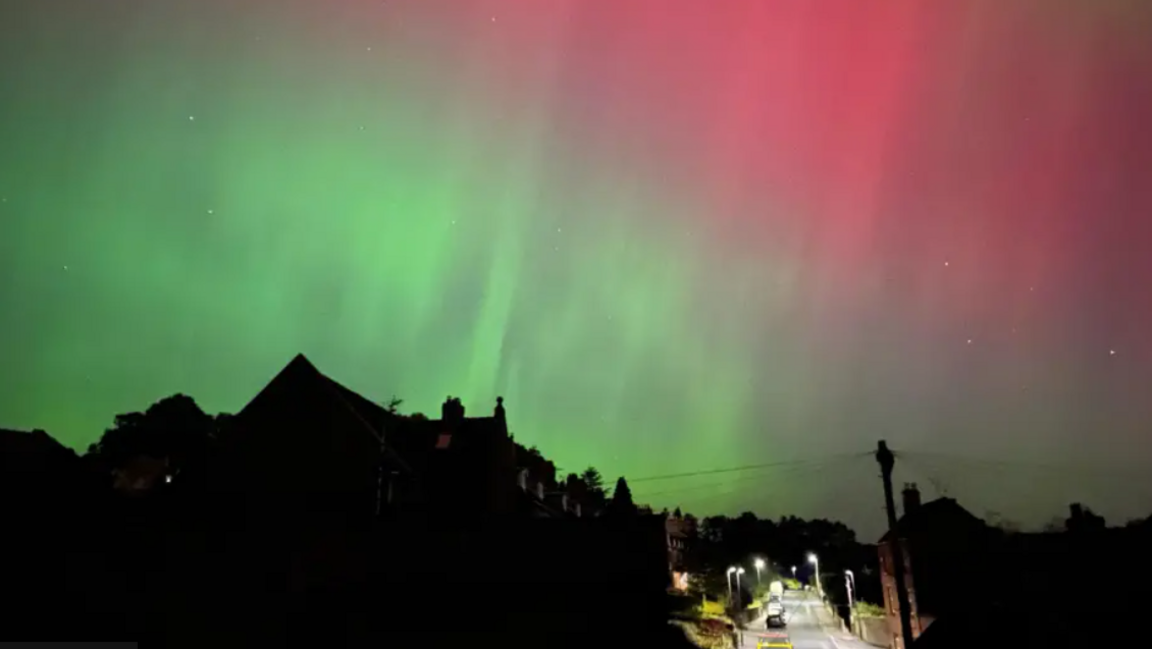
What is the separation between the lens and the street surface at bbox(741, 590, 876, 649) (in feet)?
194

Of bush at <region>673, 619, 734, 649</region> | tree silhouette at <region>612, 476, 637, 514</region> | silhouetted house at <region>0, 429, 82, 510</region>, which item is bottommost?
bush at <region>673, 619, 734, 649</region>

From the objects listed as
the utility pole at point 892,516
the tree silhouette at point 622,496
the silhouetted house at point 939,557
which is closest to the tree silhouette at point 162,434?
the tree silhouette at point 622,496

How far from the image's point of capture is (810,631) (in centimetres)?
7175

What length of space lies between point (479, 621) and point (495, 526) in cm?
338

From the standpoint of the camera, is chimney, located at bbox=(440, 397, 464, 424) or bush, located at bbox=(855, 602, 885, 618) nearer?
chimney, located at bbox=(440, 397, 464, 424)

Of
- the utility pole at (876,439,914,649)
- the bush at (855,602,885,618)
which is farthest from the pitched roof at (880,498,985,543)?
the utility pole at (876,439,914,649)

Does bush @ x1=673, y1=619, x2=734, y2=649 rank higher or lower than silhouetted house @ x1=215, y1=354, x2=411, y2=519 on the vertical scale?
lower

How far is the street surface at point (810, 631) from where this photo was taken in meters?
59.1

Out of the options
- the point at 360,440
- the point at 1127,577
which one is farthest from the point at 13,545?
the point at 1127,577

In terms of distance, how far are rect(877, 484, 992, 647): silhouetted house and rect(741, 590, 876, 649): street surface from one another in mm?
5349

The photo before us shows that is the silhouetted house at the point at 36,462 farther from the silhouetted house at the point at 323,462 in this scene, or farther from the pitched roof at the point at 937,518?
the pitched roof at the point at 937,518

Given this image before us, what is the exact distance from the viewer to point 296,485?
33.1m

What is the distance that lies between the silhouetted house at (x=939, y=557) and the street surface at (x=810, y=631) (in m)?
5.35

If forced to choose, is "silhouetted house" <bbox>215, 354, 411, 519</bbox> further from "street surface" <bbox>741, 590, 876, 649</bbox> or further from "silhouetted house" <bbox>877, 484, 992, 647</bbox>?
"silhouetted house" <bbox>877, 484, 992, 647</bbox>
